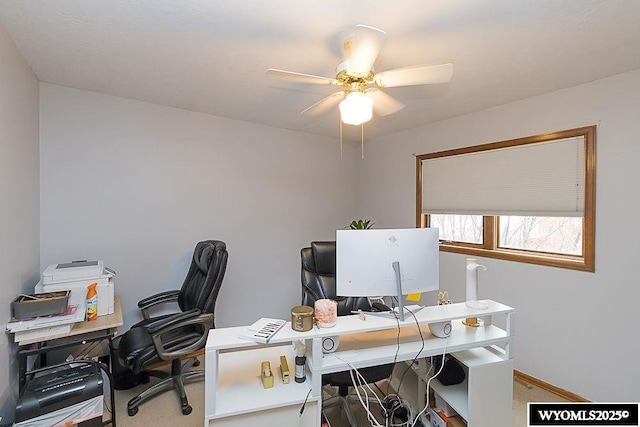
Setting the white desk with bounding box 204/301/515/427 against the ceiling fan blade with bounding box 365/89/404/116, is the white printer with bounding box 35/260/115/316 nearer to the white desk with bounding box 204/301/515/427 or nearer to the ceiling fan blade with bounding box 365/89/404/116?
the white desk with bounding box 204/301/515/427

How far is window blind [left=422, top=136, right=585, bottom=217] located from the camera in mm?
2248

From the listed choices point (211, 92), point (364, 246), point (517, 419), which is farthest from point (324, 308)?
point (211, 92)

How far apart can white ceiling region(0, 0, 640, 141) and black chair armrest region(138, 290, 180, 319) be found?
1.68 meters

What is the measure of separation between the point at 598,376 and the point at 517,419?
672 millimetres

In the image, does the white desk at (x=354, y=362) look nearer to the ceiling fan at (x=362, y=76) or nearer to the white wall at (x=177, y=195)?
the ceiling fan at (x=362, y=76)

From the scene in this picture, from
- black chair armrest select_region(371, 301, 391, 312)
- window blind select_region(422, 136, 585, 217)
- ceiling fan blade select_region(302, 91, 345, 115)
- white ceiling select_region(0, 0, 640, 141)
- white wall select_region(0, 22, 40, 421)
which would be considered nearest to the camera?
white ceiling select_region(0, 0, 640, 141)

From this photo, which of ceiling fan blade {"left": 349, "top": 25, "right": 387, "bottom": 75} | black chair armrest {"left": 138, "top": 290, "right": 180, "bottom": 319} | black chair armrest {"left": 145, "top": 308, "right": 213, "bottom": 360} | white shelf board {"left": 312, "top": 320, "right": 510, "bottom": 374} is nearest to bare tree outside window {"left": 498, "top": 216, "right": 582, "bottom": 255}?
white shelf board {"left": 312, "top": 320, "right": 510, "bottom": 374}

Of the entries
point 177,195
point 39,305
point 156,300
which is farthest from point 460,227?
point 39,305

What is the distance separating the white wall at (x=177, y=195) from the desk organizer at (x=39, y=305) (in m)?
0.72

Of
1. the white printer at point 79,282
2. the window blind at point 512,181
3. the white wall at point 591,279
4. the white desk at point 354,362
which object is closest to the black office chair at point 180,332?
the white printer at point 79,282

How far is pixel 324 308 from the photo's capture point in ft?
4.81

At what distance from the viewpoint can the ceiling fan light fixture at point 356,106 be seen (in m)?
1.60

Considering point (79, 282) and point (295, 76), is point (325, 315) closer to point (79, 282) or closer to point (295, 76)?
point (295, 76)

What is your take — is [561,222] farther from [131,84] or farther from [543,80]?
[131,84]
